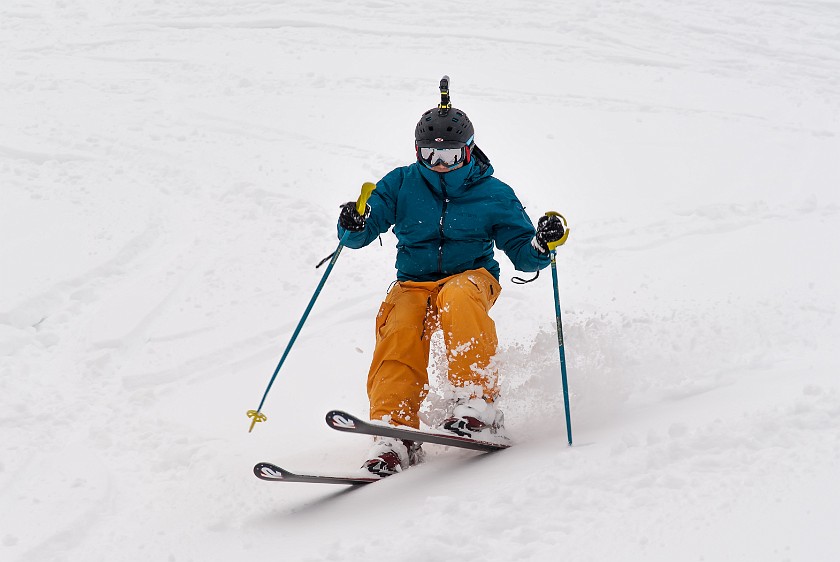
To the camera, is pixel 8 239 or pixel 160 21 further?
pixel 160 21

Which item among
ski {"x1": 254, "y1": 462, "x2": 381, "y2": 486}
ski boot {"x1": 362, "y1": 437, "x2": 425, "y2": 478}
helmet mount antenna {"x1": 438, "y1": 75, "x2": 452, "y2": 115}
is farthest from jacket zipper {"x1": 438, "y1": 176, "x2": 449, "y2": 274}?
ski {"x1": 254, "y1": 462, "x2": 381, "y2": 486}

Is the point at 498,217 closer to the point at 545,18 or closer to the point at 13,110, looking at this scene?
the point at 13,110

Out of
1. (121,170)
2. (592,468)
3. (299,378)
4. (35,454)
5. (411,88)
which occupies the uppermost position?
(411,88)

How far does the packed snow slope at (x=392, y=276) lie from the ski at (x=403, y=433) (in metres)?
0.10

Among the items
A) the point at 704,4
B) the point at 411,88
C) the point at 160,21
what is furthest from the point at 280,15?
the point at 704,4

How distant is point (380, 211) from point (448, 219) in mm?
361

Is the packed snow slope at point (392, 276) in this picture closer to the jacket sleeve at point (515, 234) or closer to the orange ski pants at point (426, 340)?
the orange ski pants at point (426, 340)

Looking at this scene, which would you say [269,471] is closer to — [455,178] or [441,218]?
[441,218]

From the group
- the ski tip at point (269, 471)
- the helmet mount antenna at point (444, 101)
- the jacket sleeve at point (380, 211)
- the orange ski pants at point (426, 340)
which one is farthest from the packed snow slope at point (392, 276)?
the helmet mount antenna at point (444, 101)

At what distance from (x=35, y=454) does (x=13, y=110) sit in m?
6.31

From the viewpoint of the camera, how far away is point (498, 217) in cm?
417

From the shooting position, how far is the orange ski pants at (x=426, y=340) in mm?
3666

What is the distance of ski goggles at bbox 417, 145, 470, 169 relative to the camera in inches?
158

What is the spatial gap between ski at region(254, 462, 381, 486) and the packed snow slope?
0.10 metres
